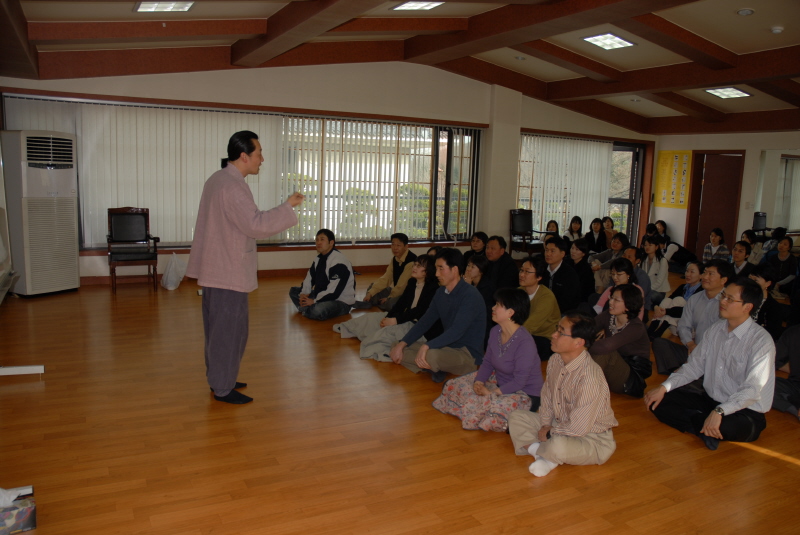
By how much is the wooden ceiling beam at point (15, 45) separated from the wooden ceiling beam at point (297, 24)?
7.17ft

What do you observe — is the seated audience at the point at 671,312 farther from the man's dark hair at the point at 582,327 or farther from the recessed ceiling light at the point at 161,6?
the recessed ceiling light at the point at 161,6

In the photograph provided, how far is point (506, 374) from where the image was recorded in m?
3.62

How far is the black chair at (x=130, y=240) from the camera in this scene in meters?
7.35

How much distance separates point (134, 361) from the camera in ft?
15.5

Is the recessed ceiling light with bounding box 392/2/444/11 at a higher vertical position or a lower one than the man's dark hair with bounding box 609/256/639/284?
higher

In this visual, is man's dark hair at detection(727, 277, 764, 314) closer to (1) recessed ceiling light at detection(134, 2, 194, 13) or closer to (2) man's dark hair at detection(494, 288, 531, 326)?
(2) man's dark hair at detection(494, 288, 531, 326)

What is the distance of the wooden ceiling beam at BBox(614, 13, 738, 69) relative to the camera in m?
6.35

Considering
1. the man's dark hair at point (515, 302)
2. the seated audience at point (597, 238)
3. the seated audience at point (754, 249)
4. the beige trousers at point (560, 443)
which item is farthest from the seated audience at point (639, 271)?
the seated audience at point (597, 238)

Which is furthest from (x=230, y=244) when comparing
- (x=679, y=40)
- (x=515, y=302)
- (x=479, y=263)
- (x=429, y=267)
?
(x=679, y=40)

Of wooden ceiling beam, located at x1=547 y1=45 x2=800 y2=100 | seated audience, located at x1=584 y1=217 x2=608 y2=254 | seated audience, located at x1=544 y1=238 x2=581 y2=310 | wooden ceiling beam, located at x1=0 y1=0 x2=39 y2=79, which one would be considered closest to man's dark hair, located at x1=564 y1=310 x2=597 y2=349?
seated audience, located at x1=544 y1=238 x2=581 y2=310

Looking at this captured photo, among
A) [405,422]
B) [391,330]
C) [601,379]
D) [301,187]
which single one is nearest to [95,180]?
[301,187]

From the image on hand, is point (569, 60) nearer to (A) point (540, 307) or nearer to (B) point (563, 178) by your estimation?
(B) point (563, 178)

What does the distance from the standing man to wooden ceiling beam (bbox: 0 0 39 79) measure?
1.87 m

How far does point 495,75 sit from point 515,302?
7.11 meters
